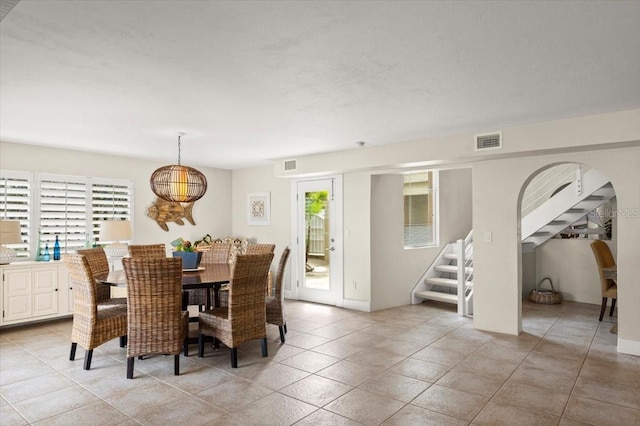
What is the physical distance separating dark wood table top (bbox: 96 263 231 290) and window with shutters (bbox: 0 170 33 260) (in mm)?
1977

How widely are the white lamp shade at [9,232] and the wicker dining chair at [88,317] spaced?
1.42 meters

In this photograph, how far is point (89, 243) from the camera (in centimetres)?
596

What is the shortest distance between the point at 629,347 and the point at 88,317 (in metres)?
5.20

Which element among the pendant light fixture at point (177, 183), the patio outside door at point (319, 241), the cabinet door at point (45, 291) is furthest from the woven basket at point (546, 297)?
the cabinet door at point (45, 291)

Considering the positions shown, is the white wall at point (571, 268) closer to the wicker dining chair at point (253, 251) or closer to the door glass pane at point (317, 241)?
the door glass pane at point (317, 241)

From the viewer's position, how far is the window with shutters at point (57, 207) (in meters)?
5.35

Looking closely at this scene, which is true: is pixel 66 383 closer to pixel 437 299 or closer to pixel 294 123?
pixel 294 123

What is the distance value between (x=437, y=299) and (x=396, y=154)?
2.44 meters

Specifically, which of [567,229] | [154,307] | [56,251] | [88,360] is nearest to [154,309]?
[154,307]

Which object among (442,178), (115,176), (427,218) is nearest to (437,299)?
(427,218)

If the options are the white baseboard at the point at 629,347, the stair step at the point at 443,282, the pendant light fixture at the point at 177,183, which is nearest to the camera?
the white baseboard at the point at 629,347

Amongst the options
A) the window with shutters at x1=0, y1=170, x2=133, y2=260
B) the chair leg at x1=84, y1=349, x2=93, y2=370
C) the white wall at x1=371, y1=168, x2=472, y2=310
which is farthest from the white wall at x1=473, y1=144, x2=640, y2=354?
the window with shutters at x1=0, y1=170, x2=133, y2=260

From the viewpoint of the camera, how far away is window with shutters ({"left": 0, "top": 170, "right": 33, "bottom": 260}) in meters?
5.25

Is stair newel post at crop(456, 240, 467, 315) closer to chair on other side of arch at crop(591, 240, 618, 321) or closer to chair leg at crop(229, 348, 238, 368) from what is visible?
chair on other side of arch at crop(591, 240, 618, 321)
